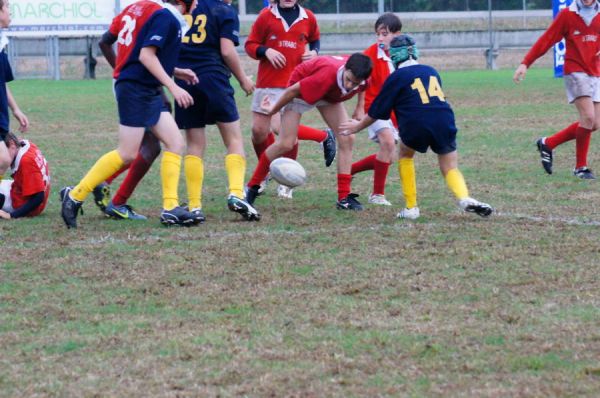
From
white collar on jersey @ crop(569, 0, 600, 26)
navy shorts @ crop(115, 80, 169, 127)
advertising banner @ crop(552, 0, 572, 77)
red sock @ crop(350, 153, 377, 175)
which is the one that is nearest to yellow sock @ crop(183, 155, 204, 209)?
Answer: navy shorts @ crop(115, 80, 169, 127)

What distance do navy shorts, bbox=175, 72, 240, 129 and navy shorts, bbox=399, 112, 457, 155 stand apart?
1216 mm

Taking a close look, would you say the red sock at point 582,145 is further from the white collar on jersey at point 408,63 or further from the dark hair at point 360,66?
the dark hair at point 360,66

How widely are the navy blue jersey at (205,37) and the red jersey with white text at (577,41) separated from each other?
3.30 meters

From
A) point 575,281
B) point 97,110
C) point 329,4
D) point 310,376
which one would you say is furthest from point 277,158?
point 329,4

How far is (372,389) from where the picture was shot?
12.3 ft

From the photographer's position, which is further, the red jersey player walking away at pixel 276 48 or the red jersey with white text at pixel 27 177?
the red jersey player walking away at pixel 276 48

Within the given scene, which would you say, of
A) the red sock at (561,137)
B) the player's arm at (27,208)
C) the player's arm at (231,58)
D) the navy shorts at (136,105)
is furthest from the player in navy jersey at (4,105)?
the red sock at (561,137)

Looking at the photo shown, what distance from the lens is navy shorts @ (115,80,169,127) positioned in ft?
22.7

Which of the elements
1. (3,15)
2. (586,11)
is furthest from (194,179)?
(586,11)

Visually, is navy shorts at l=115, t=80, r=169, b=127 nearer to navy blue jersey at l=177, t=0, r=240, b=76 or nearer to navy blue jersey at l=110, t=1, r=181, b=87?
navy blue jersey at l=110, t=1, r=181, b=87

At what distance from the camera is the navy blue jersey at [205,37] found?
7598 millimetres

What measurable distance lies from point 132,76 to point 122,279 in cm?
181

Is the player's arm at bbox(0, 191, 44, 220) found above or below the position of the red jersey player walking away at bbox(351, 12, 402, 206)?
below

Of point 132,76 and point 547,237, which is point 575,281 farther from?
point 132,76
